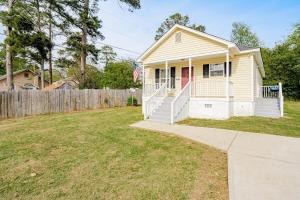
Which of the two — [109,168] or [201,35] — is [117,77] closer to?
[201,35]

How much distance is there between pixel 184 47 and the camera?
41.7ft

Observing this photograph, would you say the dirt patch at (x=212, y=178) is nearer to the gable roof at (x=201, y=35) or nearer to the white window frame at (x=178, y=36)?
the gable roof at (x=201, y=35)

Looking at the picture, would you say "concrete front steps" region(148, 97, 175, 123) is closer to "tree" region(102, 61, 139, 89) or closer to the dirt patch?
the dirt patch

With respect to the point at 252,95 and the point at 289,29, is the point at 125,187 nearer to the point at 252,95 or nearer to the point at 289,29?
the point at 252,95

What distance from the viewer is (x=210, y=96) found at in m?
11.4

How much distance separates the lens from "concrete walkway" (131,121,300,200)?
3.31 meters

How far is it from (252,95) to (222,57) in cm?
270

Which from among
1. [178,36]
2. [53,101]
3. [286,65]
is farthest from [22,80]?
[286,65]

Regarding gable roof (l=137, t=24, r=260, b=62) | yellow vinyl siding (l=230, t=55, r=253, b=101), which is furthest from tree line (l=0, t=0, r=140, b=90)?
yellow vinyl siding (l=230, t=55, r=253, b=101)

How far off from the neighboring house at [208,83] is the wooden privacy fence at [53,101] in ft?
22.6

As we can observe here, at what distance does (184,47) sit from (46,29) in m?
16.5

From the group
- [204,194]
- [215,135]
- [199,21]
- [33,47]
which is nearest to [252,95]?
[215,135]

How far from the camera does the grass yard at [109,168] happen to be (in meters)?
3.48

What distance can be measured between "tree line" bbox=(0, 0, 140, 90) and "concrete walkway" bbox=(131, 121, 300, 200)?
1279cm
